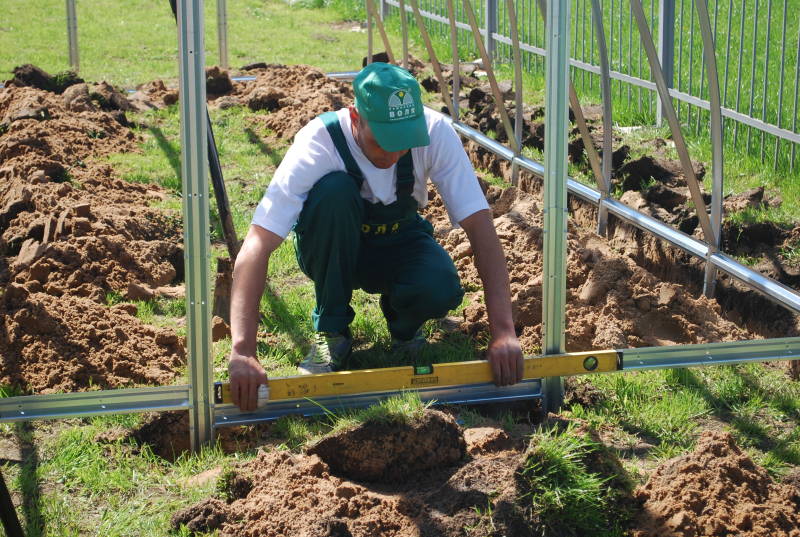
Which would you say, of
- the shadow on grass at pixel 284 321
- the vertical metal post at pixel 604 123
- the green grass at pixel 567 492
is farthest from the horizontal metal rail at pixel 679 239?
the shadow on grass at pixel 284 321

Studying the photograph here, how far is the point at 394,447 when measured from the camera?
3.15m

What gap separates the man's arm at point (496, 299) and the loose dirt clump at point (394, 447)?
369 mm

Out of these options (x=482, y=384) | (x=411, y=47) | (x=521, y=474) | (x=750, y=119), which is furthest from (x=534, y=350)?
(x=411, y=47)

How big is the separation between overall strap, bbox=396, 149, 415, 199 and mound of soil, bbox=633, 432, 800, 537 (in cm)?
148

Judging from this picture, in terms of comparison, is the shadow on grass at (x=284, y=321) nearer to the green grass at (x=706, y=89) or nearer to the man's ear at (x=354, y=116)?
the man's ear at (x=354, y=116)

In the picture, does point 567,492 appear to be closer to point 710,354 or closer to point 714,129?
point 710,354

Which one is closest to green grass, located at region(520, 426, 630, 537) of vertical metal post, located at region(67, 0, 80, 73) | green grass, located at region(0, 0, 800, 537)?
green grass, located at region(0, 0, 800, 537)

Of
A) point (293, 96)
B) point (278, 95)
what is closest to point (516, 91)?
point (293, 96)

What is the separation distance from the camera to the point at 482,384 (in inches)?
142

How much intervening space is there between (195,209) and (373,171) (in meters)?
0.89

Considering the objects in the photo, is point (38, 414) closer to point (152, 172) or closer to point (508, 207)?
point (508, 207)

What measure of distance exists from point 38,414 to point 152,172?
4119 mm

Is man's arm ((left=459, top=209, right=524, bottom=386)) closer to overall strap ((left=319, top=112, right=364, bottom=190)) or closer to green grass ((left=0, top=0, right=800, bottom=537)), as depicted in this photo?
green grass ((left=0, top=0, right=800, bottom=537))

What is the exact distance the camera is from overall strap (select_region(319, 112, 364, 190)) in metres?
3.78
